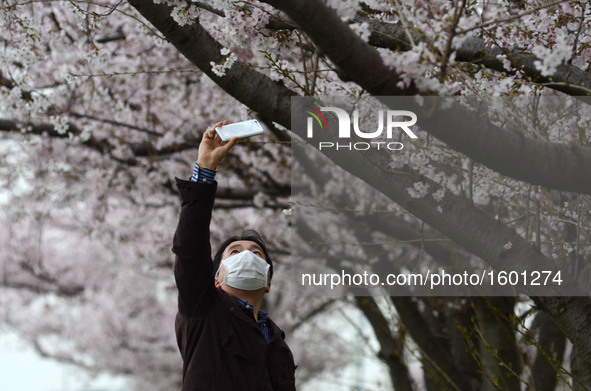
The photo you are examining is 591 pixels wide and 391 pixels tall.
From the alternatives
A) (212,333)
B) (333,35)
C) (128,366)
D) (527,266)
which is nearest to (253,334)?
(212,333)

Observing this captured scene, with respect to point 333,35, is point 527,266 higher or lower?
lower

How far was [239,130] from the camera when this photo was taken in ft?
9.01

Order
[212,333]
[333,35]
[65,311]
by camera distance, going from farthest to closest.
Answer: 1. [65,311]
2. [212,333]
3. [333,35]

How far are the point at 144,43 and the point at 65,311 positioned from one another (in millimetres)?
12672

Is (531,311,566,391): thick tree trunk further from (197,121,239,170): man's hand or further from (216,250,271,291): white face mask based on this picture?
(197,121,239,170): man's hand

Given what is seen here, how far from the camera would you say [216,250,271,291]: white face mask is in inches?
126

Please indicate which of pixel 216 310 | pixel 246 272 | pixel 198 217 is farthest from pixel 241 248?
pixel 198 217

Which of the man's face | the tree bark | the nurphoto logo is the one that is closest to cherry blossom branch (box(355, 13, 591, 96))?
the nurphoto logo

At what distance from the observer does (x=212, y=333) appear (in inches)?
116

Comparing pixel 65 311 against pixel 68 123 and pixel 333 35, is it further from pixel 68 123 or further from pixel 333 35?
pixel 333 35

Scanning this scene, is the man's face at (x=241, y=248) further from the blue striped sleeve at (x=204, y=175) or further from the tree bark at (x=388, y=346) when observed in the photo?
the tree bark at (x=388, y=346)

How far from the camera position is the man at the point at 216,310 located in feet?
8.99

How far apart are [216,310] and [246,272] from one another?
273mm

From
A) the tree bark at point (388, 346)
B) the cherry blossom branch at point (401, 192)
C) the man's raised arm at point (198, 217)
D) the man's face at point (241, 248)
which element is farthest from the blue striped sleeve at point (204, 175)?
the tree bark at point (388, 346)
